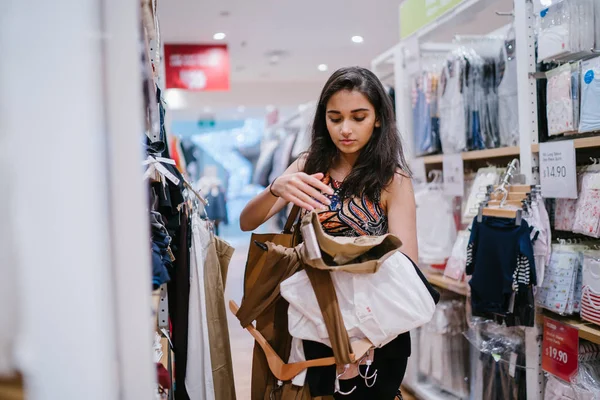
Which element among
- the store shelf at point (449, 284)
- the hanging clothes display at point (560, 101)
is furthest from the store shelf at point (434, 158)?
the hanging clothes display at point (560, 101)

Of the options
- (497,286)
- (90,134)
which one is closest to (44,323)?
(90,134)

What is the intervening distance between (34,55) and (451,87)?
108 inches

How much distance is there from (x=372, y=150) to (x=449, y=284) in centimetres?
157

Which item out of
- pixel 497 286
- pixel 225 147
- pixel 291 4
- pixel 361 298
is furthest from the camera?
pixel 225 147

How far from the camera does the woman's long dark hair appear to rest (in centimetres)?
162

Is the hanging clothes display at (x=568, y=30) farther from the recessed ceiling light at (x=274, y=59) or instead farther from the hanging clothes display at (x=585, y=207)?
the recessed ceiling light at (x=274, y=59)

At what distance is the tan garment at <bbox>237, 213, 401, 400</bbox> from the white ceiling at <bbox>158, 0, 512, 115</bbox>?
3506mm

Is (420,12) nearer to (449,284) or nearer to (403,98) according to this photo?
(403,98)

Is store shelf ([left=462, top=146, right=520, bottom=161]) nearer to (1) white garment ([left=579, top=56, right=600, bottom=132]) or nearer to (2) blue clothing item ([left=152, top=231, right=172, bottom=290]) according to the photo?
(1) white garment ([left=579, top=56, right=600, bottom=132])

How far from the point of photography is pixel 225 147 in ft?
54.7

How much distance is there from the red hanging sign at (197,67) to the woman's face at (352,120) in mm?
6147

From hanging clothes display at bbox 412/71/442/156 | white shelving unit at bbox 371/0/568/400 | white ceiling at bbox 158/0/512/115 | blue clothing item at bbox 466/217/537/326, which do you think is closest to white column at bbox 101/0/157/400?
white shelving unit at bbox 371/0/568/400

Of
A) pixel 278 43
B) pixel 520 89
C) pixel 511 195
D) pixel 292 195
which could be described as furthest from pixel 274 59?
pixel 292 195

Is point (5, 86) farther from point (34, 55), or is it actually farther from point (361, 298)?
point (361, 298)
